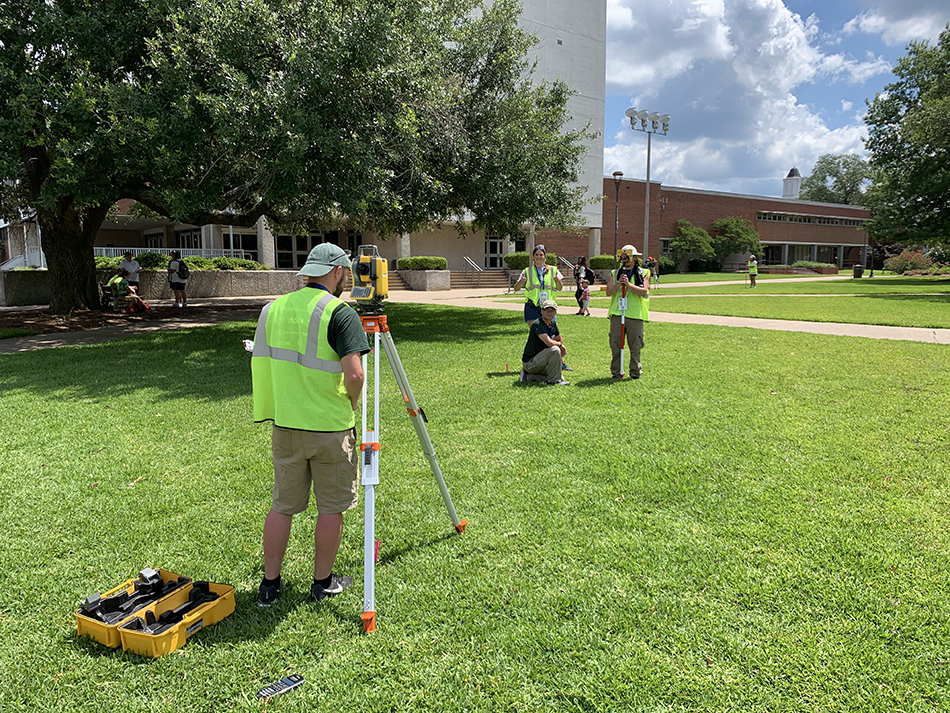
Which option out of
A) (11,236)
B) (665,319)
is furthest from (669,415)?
(11,236)

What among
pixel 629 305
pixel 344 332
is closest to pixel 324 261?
pixel 344 332

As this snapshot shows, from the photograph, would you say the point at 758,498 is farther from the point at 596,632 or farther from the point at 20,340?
the point at 20,340

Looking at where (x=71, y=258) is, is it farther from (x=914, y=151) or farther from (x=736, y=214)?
(x=736, y=214)

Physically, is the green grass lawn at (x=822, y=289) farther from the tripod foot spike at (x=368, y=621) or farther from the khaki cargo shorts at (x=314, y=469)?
the tripod foot spike at (x=368, y=621)

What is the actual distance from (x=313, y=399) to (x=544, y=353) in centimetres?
557

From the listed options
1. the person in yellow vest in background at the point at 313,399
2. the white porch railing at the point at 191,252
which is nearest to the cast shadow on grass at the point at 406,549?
the person in yellow vest in background at the point at 313,399

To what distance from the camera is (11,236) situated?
43.1 m

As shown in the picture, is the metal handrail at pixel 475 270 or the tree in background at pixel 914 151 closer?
the tree in background at pixel 914 151

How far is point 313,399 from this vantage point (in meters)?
3.22

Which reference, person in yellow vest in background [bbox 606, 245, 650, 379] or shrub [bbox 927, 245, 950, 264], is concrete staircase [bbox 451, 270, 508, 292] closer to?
person in yellow vest in background [bbox 606, 245, 650, 379]

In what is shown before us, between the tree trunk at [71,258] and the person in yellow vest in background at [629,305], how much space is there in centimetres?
1413

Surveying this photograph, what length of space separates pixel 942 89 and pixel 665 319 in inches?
887

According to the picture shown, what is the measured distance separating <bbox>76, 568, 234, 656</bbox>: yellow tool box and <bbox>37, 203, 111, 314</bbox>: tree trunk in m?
16.0

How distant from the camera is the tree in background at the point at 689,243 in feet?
186
